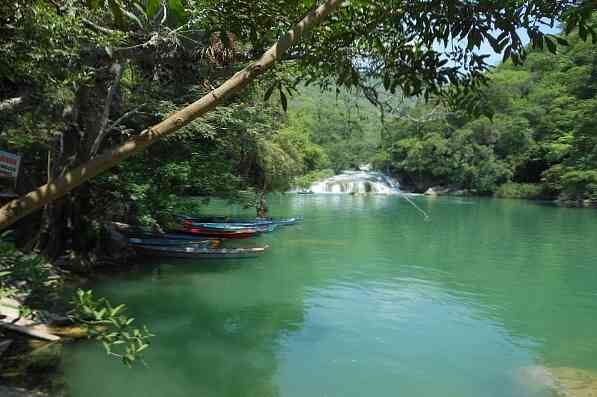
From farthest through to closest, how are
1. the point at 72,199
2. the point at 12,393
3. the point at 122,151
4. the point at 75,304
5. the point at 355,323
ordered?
the point at 72,199 < the point at 355,323 < the point at 12,393 < the point at 75,304 < the point at 122,151

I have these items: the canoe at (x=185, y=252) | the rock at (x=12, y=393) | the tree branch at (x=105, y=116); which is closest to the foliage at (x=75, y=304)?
the rock at (x=12, y=393)

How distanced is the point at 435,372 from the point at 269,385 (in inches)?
87.9

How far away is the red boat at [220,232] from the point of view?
14.7 meters

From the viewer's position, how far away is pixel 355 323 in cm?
834

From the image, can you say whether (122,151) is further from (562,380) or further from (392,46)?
(562,380)

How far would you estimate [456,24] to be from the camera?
2.58m

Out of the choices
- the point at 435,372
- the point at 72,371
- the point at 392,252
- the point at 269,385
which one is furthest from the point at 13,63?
the point at 392,252

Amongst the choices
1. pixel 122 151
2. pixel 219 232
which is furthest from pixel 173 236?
pixel 122 151

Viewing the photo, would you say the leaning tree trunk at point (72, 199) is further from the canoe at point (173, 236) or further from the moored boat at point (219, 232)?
the moored boat at point (219, 232)

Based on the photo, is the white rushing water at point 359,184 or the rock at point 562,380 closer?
the rock at point 562,380

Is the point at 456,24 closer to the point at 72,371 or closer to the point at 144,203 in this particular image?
the point at 72,371

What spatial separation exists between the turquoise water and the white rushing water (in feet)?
103

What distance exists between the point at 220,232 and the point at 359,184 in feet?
113

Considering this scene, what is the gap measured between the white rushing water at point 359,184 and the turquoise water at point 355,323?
31429 millimetres
